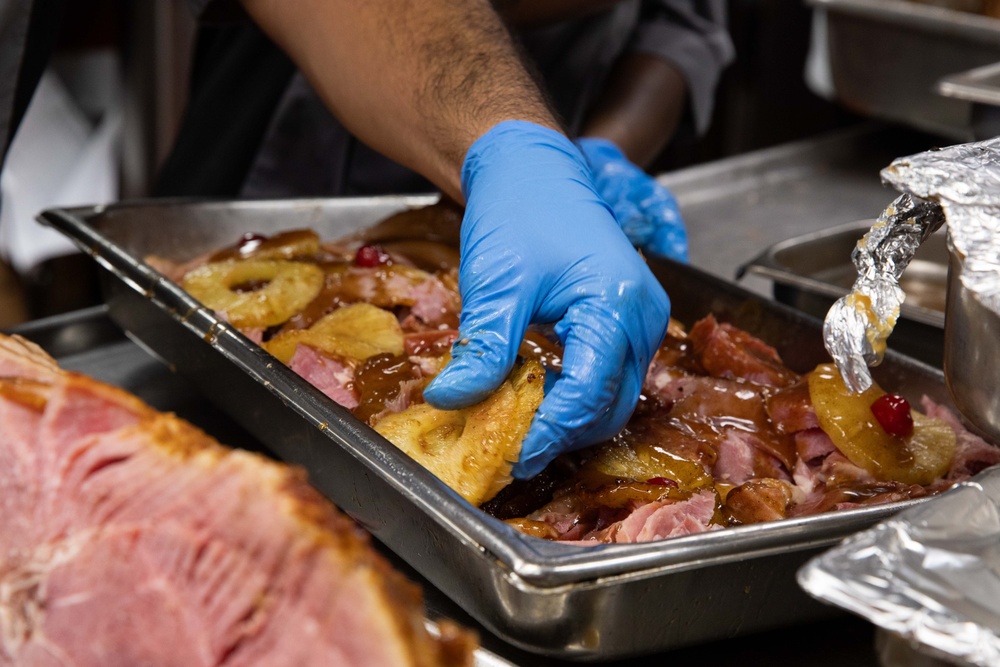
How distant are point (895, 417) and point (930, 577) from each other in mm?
551

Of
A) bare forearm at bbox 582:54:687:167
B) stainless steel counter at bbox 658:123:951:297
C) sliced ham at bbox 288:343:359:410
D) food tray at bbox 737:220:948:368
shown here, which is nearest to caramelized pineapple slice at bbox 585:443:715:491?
sliced ham at bbox 288:343:359:410

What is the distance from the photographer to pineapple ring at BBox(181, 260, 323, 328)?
194 cm

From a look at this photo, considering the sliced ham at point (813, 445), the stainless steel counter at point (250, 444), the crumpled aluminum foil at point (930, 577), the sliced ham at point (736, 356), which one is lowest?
the stainless steel counter at point (250, 444)

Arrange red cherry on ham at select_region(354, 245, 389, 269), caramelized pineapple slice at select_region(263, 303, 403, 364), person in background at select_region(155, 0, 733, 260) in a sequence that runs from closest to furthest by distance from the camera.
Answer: caramelized pineapple slice at select_region(263, 303, 403, 364) → red cherry on ham at select_region(354, 245, 389, 269) → person in background at select_region(155, 0, 733, 260)

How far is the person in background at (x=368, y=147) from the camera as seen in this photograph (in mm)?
2916

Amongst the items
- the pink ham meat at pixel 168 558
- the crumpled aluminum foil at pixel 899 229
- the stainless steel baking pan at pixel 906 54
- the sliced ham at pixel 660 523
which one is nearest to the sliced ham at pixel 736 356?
the crumpled aluminum foil at pixel 899 229

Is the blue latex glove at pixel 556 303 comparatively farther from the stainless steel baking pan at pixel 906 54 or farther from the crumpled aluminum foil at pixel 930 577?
the stainless steel baking pan at pixel 906 54

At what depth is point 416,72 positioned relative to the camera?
1972 millimetres

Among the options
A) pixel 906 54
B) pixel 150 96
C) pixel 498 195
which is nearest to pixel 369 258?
pixel 498 195

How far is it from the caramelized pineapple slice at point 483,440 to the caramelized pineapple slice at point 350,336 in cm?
34

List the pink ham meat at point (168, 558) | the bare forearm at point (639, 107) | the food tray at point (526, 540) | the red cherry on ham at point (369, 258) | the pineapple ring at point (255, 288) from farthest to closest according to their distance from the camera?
1. the bare forearm at point (639, 107)
2. the red cherry on ham at point (369, 258)
3. the pineapple ring at point (255, 288)
4. the food tray at point (526, 540)
5. the pink ham meat at point (168, 558)

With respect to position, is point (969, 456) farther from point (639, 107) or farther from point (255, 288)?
point (639, 107)

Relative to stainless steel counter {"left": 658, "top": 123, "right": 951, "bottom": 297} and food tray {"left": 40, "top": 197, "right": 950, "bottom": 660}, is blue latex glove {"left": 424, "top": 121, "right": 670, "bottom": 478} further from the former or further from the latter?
stainless steel counter {"left": 658, "top": 123, "right": 951, "bottom": 297}

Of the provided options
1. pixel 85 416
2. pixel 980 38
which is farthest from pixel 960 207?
pixel 980 38
